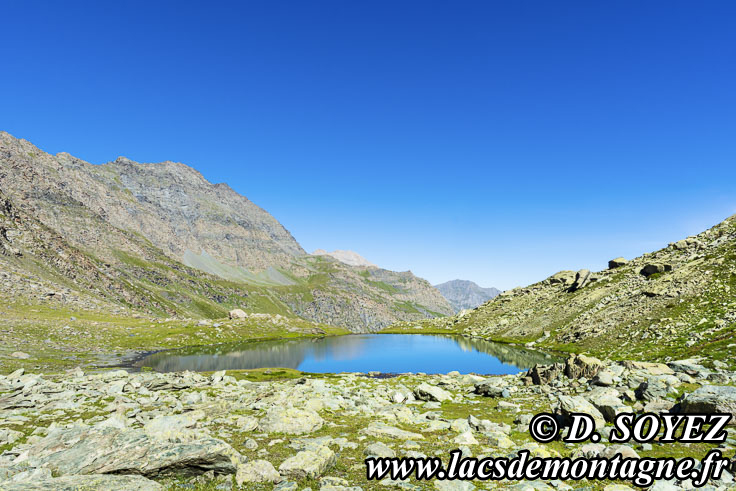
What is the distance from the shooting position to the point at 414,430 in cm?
2606

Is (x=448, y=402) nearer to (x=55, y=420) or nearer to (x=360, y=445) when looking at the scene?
(x=360, y=445)

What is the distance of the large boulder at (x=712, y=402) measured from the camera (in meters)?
21.4

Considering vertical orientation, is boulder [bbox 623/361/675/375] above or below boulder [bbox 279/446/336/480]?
above

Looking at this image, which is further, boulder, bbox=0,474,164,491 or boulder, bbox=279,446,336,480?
Result: boulder, bbox=279,446,336,480

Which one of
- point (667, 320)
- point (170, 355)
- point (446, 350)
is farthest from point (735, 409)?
point (170, 355)

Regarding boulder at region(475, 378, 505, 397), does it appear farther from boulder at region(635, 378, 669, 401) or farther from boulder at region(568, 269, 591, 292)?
boulder at region(568, 269, 591, 292)

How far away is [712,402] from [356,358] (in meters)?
117

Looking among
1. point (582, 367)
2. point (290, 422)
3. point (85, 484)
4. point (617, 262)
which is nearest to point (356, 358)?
point (582, 367)

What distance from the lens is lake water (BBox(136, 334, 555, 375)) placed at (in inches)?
4063

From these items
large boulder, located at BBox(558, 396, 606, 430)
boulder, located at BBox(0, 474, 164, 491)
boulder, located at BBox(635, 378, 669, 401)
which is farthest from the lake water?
boulder, located at BBox(0, 474, 164, 491)

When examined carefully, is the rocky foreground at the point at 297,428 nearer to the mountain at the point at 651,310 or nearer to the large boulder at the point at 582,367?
the large boulder at the point at 582,367

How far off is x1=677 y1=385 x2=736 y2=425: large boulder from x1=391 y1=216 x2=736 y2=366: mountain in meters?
32.9

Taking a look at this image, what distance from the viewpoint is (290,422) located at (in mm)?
25672

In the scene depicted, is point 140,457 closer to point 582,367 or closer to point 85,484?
point 85,484
